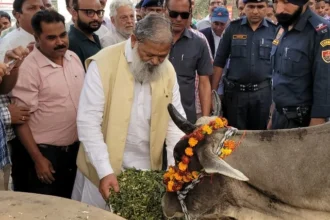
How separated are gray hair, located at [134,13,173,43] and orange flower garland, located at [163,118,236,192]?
0.65 meters

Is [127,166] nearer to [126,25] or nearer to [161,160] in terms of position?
[161,160]

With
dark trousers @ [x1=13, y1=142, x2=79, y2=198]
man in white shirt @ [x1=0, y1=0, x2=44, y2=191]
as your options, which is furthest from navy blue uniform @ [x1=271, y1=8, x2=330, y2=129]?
man in white shirt @ [x1=0, y1=0, x2=44, y2=191]

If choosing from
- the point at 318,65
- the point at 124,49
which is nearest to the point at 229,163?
the point at 124,49

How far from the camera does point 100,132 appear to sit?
316 cm

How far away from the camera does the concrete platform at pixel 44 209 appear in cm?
203

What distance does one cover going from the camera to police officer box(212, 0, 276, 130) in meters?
5.85

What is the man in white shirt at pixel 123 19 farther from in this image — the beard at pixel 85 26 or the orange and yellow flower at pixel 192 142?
the orange and yellow flower at pixel 192 142

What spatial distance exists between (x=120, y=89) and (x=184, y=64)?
210 cm

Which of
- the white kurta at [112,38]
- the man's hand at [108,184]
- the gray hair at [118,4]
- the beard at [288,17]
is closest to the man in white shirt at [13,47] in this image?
the white kurta at [112,38]

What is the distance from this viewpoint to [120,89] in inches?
126

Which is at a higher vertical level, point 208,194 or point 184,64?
point 184,64

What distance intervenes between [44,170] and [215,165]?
5.57 feet

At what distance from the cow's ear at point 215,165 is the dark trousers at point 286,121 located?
6.52ft

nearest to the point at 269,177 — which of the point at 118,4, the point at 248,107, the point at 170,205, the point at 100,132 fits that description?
the point at 170,205
